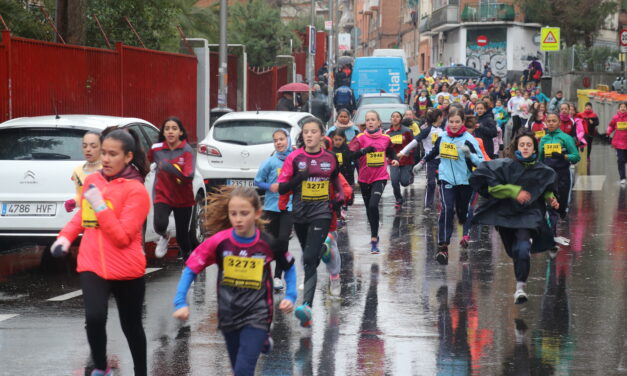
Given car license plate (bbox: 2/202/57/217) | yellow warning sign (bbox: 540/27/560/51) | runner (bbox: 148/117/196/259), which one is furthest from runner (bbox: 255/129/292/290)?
yellow warning sign (bbox: 540/27/560/51)

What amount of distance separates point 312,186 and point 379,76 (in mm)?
34728

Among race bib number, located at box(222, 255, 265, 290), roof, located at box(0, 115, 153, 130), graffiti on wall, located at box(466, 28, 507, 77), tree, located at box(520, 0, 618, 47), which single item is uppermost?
tree, located at box(520, 0, 618, 47)

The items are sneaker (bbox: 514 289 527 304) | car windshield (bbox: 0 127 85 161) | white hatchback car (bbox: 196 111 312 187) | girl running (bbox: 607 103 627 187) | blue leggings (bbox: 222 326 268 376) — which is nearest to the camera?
blue leggings (bbox: 222 326 268 376)

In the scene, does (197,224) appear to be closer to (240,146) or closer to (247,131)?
(240,146)

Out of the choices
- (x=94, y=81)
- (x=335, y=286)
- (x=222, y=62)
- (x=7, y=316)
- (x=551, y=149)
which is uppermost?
(x=222, y=62)

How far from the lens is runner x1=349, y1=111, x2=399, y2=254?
1307 cm

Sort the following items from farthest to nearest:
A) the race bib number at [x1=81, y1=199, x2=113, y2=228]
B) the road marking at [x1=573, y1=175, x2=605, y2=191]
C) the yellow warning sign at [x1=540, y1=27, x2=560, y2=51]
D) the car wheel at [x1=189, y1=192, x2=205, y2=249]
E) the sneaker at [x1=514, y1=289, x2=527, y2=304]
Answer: the yellow warning sign at [x1=540, y1=27, x2=560, y2=51]
the road marking at [x1=573, y1=175, x2=605, y2=191]
the car wheel at [x1=189, y1=192, x2=205, y2=249]
the sneaker at [x1=514, y1=289, x2=527, y2=304]
the race bib number at [x1=81, y1=199, x2=113, y2=228]

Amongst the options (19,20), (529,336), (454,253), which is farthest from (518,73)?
(529,336)

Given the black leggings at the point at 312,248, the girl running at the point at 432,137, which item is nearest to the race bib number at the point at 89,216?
the black leggings at the point at 312,248

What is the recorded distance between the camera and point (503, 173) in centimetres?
1007

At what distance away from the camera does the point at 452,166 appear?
40.8 feet

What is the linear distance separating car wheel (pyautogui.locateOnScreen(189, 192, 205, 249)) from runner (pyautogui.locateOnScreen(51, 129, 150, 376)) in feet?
20.8

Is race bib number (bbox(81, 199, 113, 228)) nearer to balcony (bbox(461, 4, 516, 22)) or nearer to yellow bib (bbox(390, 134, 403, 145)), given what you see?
yellow bib (bbox(390, 134, 403, 145))

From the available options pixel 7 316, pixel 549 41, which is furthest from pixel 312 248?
pixel 549 41
